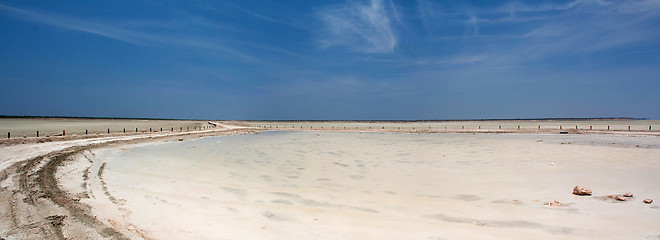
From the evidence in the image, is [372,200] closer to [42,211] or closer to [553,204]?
[553,204]

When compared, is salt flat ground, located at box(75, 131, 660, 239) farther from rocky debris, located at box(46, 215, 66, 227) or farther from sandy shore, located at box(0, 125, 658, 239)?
rocky debris, located at box(46, 215, 66, 227)

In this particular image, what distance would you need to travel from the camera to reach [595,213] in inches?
209

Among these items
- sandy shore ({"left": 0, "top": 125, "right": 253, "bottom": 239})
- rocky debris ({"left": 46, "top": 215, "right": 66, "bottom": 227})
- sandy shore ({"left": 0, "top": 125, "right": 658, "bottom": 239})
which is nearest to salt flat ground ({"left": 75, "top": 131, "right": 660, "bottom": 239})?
sandy shore ({"left": 0, "top": 125, "right": 658, "bottom": 239})

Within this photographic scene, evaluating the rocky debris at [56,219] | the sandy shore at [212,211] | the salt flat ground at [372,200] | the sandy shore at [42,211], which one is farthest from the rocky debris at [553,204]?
the rocky debris at [56,219]

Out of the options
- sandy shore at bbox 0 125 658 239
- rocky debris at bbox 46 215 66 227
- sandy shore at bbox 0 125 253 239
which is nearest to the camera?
sandy shore at bbox 0 125 253 239

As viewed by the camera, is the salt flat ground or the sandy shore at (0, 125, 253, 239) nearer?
the sandy shore at (0, 125, 253, 239)

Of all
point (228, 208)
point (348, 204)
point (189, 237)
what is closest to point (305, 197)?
point (348, 204)

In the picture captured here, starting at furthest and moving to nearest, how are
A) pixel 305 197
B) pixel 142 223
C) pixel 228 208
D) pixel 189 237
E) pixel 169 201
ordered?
pixel 305 197 < pixel 169 201 < pixel 228 208 < pixel 142 223 < pixel 189 237

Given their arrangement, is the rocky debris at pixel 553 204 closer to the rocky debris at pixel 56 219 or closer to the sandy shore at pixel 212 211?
the sandy shore at pixel 212 211

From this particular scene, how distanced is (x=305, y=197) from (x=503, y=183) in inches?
200

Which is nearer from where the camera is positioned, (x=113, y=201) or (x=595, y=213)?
(x=595, y=213)

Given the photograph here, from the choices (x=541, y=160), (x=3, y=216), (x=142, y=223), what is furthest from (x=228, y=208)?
(x=541, y=160)

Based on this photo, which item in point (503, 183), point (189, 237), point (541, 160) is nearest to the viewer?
point (189, 237)

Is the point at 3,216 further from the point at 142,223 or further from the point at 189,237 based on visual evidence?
the point at 189,237
